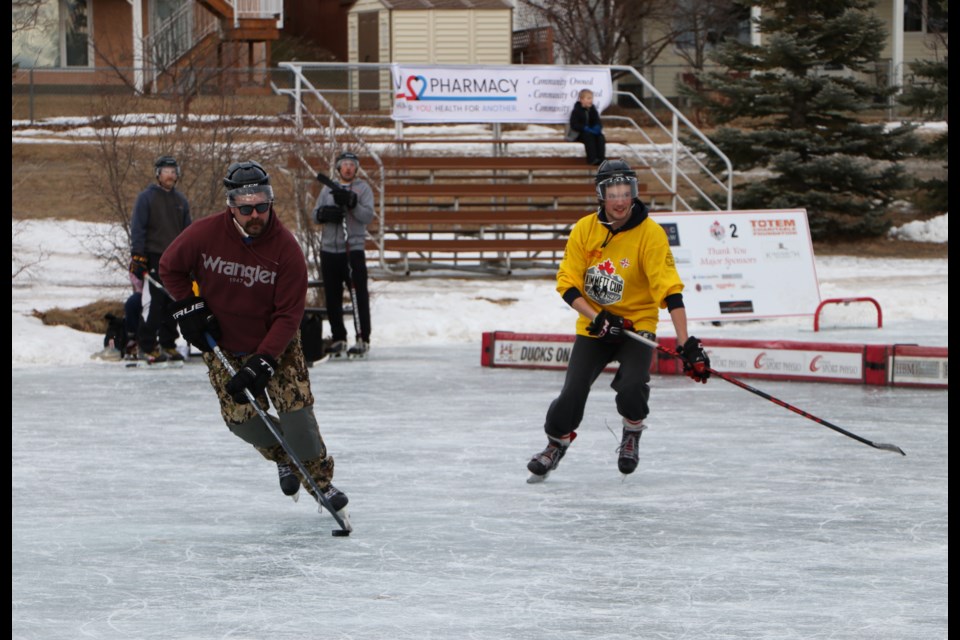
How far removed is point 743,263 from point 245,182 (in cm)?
900

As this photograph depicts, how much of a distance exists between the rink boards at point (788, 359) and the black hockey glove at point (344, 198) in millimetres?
1447

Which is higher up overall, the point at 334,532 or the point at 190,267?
the point at 190,267

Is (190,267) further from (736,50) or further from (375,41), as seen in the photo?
(375,41)

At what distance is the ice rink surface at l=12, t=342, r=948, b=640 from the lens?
4566 mm

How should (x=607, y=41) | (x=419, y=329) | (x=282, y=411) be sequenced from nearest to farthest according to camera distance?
1. (x=282, y=411)
2. (x=419, y=329)
3. (x=607, y=41)

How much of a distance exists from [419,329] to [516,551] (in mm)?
7569

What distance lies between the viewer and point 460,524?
5.95 m

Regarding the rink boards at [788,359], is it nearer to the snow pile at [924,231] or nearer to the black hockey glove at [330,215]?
the black hockey glove at [330,215]

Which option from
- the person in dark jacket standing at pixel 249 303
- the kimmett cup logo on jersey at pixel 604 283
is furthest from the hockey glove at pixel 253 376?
the kimmett cup logo on jersey at pixel 604 283

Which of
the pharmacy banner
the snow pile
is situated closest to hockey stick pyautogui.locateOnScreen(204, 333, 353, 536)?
the pharmacy banner

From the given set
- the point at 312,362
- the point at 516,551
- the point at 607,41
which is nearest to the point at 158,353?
the point at 312,362

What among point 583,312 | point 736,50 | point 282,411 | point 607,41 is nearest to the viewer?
point 282,411

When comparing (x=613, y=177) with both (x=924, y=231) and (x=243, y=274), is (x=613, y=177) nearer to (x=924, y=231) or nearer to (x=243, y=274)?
(x=243, y=274)
